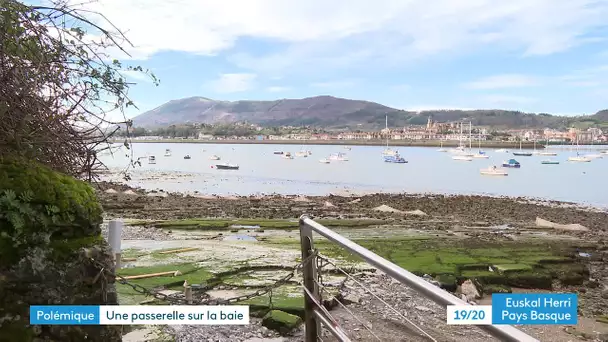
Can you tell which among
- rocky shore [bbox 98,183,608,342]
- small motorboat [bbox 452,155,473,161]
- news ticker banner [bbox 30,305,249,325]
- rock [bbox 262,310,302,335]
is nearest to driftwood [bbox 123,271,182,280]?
rocky shore [bbox 98,183,608,342]

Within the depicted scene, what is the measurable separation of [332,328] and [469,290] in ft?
28.5

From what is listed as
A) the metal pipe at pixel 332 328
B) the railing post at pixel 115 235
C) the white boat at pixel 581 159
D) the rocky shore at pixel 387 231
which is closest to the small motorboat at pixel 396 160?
the white boat at pixel 581 159

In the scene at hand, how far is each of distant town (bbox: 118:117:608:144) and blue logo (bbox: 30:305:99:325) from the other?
147 metres

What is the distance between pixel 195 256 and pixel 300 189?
35.1m

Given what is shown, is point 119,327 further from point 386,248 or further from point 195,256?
point 386,248

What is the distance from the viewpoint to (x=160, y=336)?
623 cm

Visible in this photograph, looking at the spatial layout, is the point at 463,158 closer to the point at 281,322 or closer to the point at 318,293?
the point at 281,322

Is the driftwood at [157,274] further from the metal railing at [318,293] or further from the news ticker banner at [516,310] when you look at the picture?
the metal railing at [318,293]

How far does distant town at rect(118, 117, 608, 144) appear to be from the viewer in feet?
536

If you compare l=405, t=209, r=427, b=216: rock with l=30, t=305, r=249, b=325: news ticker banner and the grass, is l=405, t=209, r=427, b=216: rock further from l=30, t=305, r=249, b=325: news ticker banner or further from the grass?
l=30, t=305, r=249, b=325: news ticker banner

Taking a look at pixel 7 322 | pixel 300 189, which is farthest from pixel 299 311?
pixel 300 189

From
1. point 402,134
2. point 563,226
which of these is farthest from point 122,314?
point 402,134

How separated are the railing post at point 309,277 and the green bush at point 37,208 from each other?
1349 millimetres

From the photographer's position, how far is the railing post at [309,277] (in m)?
3.39
